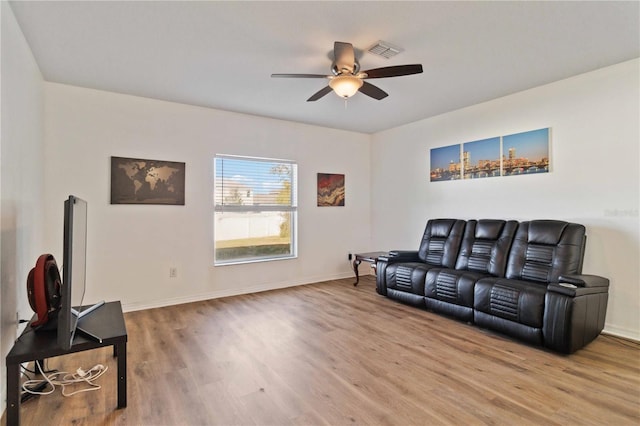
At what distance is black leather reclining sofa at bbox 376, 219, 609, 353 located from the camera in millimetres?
2699

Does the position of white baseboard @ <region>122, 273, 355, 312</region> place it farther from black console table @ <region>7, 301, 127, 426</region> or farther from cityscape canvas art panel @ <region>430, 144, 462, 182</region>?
cityscape canvas art panel @ <region>430, 144, 462, 182</region>

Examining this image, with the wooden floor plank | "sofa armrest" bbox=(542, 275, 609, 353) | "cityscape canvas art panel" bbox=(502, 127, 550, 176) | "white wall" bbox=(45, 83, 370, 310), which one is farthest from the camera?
"cityscape canvas art panel" bbox=(502, 127, 550, 176)

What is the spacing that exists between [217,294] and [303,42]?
3.36m

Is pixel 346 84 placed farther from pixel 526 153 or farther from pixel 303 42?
pixel 526 153

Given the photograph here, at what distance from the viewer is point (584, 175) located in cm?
337

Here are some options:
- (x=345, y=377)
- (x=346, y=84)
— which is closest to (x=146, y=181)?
(x=346, y=84)

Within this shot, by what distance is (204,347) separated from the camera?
Result: 281cm

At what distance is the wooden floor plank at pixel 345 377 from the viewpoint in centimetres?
189

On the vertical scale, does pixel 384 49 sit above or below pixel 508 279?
above

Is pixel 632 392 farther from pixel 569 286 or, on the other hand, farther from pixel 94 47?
pixel 94 47

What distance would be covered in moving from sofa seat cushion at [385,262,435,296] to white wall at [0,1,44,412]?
3637 millimetres

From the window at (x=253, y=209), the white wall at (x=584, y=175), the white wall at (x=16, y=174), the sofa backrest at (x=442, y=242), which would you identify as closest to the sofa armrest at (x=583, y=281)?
the white wall at (x=584, y=175)

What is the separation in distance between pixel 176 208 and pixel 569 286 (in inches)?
168

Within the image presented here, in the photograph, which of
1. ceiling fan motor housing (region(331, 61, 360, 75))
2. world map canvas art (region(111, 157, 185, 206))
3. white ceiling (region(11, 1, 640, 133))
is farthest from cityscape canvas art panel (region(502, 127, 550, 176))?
world map canvas art (region(111, 157, 185, 206))
